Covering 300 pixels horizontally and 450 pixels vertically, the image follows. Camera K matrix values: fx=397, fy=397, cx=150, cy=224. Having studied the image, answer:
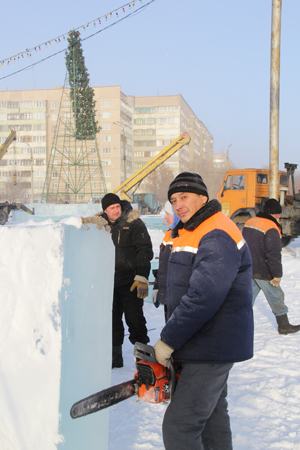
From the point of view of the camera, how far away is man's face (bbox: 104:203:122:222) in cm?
383

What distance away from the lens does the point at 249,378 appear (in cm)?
353

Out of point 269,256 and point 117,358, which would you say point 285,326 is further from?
point 117,358

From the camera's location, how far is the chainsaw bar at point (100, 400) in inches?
59.9

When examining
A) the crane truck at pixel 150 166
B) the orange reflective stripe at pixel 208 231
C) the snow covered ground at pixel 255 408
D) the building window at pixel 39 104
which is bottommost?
the snow covered ground at pixel 255 408

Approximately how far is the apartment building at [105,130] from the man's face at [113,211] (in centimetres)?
6680

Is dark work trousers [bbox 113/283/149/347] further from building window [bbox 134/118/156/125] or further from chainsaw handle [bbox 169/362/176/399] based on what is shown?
building window [bbox 134/118/156/125]

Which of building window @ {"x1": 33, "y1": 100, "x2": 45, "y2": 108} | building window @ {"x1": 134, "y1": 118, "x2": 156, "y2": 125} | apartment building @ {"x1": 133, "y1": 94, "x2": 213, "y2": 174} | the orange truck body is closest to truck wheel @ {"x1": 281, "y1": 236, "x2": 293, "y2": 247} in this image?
the orange truck body

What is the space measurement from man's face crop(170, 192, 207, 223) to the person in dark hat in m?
2.79

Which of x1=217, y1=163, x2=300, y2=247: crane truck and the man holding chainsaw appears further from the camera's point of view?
x1=217, y1=163, x2=300, y2=247: crane truck

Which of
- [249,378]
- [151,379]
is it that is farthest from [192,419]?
[249,378]

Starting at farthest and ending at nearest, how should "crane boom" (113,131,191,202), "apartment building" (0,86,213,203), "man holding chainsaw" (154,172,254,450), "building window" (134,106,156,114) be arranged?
"building window" (134,106,156,114) < "apartment building" (0,86,213,203) < "crane boom" (113,131,191,202) < "man holding chainsaw" (154,172,254,450)

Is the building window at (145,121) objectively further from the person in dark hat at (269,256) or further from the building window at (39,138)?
the person in dark hat at (269,256)

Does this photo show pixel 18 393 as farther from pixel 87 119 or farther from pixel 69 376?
pixel 87 119

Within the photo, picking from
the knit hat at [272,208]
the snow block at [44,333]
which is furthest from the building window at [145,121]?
the snow block at [44,333]
